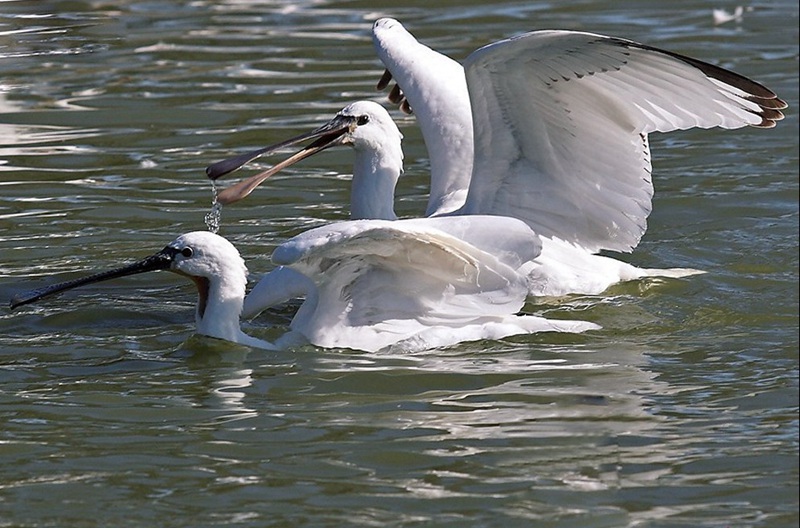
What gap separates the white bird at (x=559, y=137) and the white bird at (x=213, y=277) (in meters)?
0.94

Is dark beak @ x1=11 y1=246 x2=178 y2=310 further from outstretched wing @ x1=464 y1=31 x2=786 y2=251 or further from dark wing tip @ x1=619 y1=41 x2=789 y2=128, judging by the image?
dark wing tip @ x1=619 y1=41 x2=789 y2=128

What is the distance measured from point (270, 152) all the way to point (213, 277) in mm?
1545

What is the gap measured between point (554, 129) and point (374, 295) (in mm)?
1543

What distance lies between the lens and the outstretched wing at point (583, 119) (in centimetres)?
871

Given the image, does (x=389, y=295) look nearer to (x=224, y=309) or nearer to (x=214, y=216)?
(x=224, y=309)

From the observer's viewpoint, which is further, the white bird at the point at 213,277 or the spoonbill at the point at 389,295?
the white bird at the point at 213,277

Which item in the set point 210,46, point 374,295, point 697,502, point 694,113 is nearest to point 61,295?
point 374,295

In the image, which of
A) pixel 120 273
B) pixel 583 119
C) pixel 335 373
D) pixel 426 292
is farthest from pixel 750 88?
pixel 120 273

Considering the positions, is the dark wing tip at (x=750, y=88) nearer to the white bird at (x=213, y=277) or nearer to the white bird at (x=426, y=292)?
the white bird at (x=426, y=292)

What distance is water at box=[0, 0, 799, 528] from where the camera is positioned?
249 inches

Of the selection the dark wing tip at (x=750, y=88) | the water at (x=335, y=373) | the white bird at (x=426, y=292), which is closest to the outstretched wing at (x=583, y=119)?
the dark wing tip at (x=750, y=88)

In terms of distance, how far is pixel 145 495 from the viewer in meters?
6.43

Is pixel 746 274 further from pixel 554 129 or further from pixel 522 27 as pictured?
pixel 522 27

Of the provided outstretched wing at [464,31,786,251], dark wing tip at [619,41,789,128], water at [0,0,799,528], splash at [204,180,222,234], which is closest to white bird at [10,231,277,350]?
water at [0,0,799,528]
